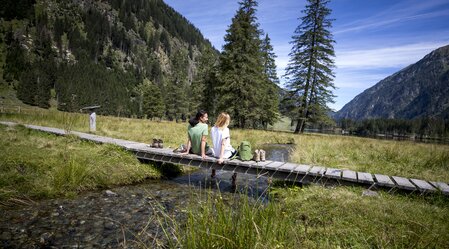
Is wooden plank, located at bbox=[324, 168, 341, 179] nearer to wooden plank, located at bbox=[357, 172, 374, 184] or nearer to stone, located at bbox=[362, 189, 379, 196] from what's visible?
wooden plank, located at bbox=[357, 172, 374, 184]

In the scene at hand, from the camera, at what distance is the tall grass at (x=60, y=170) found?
5.84 meters

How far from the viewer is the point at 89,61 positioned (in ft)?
430

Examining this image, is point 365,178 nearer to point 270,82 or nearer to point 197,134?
point 197,134

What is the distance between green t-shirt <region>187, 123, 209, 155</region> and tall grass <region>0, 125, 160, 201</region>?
1665mm

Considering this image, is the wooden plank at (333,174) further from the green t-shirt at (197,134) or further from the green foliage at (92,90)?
the green foliage at (92,90)

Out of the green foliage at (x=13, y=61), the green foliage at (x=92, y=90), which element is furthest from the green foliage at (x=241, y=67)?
the green foliage at (x=13, y=61)

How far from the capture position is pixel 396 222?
418 cm

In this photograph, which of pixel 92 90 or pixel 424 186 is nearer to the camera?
pixel 424 186

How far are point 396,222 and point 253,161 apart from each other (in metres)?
4.12

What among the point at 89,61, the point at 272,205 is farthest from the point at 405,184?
the point at 89,61

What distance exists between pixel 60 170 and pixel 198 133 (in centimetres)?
394

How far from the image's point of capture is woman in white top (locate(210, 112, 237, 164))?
7.66 m

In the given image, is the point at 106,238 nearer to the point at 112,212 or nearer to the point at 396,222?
the point at 112,212

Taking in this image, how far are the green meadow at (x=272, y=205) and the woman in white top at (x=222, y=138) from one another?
54.0 inches
